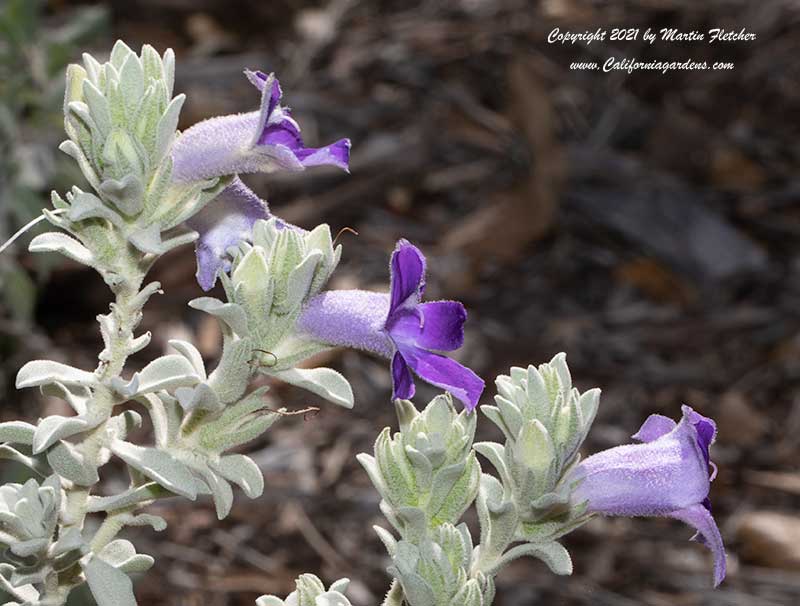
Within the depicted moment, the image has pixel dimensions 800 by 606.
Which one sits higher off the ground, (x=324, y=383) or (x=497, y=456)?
(x=324, y=383)

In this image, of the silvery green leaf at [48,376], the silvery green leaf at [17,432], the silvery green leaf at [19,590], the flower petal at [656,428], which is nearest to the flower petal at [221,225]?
the silvery green leaf at [48,376]

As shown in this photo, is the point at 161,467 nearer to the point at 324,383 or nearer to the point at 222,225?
the point at 324,383

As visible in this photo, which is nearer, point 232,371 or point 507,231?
point 232,371

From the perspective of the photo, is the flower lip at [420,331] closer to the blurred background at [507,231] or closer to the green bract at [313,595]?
the green bract at [313,595]

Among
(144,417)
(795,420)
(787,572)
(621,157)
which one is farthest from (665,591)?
(621,157)

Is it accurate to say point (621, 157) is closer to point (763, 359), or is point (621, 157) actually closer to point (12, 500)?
point (763, 359)

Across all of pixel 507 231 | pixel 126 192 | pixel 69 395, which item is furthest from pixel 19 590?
pixel 507 231

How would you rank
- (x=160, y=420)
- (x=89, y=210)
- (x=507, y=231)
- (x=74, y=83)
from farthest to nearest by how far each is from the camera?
1. (x=507, y=231)
2. (x=160, y=420)
3. (x=74, y=83)
4. (x=89, y=210)
